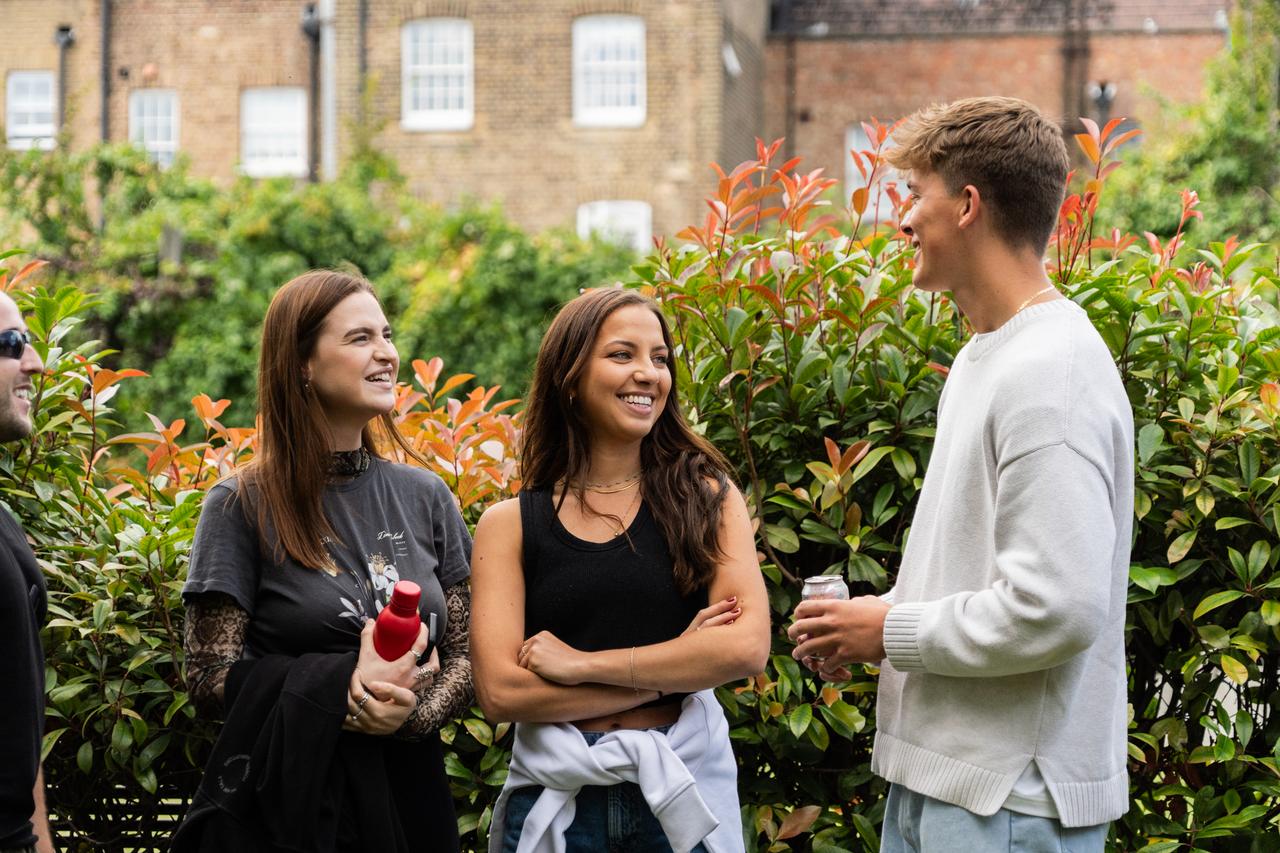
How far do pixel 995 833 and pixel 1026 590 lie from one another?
0.45 m

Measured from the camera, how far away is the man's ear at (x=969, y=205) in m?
2.58

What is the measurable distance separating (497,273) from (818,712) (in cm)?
1549

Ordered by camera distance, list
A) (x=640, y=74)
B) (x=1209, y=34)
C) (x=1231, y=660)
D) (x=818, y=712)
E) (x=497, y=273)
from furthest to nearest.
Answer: (x=1209, y=34) → (x=640, y=74) → (x=497, y=273) → (x=818, y=712) → (x=1231, y=660)

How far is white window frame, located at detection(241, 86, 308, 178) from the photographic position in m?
26.3

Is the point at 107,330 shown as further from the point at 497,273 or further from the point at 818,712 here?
the point at 818,712

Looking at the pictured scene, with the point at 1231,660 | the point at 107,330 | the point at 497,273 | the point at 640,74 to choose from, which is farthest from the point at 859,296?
the point at 640,74

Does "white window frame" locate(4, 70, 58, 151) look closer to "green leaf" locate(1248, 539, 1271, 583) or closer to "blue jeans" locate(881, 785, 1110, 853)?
"green leaf" locate(1248, 539, 1271, 583)

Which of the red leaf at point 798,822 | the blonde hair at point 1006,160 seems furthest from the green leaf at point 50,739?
the blonde hair at point 1006,160

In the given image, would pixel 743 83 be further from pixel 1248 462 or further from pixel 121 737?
pixel 121 737

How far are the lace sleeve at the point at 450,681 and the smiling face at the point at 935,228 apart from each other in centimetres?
128

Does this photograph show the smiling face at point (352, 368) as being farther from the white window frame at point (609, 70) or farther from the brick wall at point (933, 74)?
the brick wall at point (933, 74)

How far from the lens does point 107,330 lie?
18.8m

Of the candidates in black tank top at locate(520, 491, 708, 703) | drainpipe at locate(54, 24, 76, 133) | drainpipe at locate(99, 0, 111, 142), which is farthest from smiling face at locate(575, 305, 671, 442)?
drainpipe at locate(54, 24, 76, 133)

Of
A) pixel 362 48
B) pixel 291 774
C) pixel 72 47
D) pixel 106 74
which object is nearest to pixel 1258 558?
pixel 291 774
